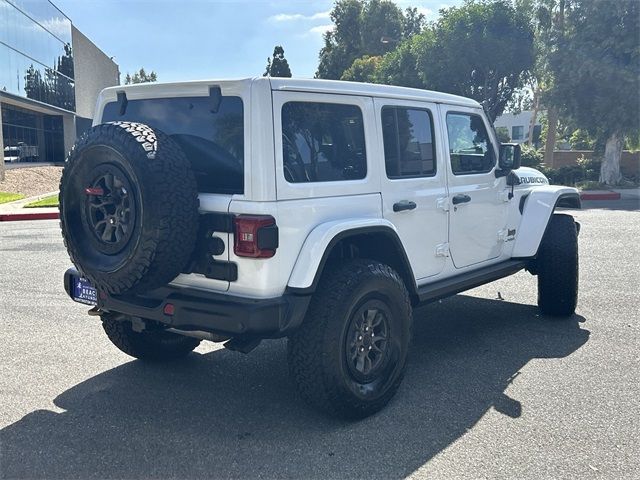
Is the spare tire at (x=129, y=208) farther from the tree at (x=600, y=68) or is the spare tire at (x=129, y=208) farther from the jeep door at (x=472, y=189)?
the tree at (x=600, y=68)

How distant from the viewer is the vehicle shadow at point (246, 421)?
3.24 m

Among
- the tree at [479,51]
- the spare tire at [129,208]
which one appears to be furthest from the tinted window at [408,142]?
the tree at [479,51]

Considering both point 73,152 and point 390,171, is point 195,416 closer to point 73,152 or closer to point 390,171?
point 73,152

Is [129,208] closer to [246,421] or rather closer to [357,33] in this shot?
[246,421]

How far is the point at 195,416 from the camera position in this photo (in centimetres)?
385

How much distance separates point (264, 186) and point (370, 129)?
3.37 ft

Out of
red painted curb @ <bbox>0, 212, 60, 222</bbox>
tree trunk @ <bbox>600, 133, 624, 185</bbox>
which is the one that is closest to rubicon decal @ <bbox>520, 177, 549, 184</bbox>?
red painted curb @ <bbox>0, 212, 60, 222</bbox>

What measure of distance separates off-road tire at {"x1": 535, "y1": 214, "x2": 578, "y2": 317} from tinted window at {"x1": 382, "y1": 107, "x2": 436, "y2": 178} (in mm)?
1850

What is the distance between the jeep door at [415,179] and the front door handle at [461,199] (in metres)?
0.14

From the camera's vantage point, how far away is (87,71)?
46.8 m

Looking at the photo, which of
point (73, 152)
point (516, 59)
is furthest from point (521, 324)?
point (516, 59)

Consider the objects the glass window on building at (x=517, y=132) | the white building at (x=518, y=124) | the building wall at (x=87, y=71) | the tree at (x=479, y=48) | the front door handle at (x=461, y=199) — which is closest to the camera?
the front door handle at (x=461, y=199)

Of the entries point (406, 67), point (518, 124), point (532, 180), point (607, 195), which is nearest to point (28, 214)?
point (532, 180)

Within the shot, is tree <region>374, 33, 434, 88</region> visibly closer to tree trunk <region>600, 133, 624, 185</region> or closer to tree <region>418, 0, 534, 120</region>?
tree <region>418, 0, 534, 120</region>
